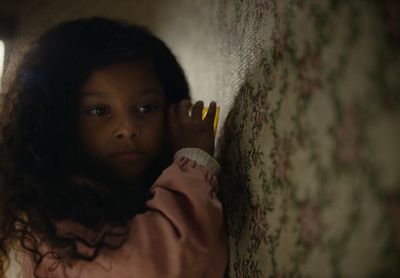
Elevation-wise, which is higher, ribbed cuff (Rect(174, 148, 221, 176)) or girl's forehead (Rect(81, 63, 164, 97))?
girl's forehead (Rect(81, 63, 164, 97))

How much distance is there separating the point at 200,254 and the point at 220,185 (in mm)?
249

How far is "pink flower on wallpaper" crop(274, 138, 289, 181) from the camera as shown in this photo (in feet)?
1.62

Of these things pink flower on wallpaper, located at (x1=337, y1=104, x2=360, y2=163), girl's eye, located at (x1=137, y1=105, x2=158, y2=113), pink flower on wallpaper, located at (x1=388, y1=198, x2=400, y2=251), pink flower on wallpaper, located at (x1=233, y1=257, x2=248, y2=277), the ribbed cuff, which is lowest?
pink flower on wallpaper, located at (x1=233, y1=257, x2=248, y2=277)

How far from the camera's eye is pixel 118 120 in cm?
85

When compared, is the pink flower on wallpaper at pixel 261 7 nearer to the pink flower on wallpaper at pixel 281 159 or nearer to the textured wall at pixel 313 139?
the textured wall at pixel 313 139

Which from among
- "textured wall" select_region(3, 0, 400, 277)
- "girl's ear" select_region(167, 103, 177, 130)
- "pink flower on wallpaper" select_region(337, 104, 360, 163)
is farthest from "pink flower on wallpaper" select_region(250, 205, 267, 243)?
"girl's ear" select_region(167, 103, 177, 130)

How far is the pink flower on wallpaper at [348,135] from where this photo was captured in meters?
0.34

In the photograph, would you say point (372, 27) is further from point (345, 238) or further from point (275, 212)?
point (275, 212)

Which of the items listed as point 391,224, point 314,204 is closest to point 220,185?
point 314,204

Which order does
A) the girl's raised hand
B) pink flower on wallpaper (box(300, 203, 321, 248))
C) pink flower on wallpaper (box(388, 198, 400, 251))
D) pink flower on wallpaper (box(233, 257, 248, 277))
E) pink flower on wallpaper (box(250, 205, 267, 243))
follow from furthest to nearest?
the girl's raised hand < pink flower on wallpaper (box(233, 257, 248, 277)) < pink flower on wallpaper (box(250, 205, 267, 243)) < pink flower on wallpaper (box(300, 203, 321, 248)) < pink flower on wallpaper (box(388, 198, 400, 251))

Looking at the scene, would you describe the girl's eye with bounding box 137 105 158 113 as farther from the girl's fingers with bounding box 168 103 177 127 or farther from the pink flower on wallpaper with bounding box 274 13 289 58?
the pink flower on wallpaper with bounding box 274 13 289 58

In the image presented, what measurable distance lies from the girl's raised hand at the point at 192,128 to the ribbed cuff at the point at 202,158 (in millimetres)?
30

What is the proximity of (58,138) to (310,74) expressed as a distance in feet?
1.95

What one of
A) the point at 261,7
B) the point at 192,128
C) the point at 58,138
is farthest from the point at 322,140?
the point at 58,138
